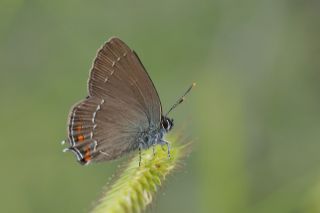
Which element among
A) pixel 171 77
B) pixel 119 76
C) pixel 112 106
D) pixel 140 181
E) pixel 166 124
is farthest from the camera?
pixel 171 77

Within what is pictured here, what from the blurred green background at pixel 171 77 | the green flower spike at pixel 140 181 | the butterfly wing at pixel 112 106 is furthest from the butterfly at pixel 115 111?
the blurred green background at pixel 171 77

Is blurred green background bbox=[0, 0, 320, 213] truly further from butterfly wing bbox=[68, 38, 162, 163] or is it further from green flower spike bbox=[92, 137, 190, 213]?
green flower spike bbox=[92, 137, 190, 213]

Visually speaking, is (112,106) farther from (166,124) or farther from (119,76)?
(166,124)

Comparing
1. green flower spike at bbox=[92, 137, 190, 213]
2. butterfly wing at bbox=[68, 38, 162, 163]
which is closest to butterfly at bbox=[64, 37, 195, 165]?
butterfly wing at bbox=[68, 38, 162, 163]

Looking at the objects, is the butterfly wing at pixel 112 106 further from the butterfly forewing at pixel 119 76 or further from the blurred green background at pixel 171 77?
the blurred green background at pixel 171 77

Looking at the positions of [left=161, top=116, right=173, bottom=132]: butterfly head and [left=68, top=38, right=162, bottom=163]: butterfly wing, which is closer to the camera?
[left=68, top=38, right=162, bottom=163]: butterfly wing

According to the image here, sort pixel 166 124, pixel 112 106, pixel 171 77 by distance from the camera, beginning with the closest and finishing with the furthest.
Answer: pixel 112 106 < pixel 166 124 < pixel 171 77

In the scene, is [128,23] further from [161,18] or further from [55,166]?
[55,166]

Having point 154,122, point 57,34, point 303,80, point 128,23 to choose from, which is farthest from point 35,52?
point 303,80

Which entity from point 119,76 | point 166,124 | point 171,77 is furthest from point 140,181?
point 171,77
